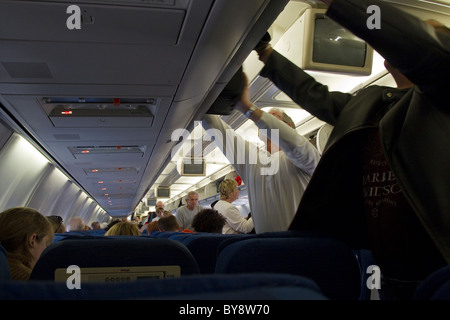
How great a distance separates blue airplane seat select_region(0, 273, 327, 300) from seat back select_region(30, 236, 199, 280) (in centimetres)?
103

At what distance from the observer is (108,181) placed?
10.3m

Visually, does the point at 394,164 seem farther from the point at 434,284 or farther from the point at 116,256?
the point at 116,256

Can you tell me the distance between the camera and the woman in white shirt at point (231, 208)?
4.56m

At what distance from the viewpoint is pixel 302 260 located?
138 centimetres

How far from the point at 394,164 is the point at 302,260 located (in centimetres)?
46

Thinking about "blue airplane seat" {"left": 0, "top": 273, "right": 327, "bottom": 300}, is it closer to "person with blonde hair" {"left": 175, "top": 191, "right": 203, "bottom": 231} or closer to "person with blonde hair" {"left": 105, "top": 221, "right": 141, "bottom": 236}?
"person with blonde hair" {"left": 105, "top": 221, "right": 141, "bottom": 236}

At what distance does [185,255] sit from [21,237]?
137 centimetres

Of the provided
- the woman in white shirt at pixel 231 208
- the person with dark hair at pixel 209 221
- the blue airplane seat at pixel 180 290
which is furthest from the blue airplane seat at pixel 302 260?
the woman in white shirt at pixel 231 208

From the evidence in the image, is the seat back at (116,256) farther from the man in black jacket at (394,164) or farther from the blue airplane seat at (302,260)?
the man in black jacket at (394,164)

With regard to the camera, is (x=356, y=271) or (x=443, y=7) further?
(x=443, y=7)

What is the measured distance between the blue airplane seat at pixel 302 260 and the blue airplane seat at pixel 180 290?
31.8 inches

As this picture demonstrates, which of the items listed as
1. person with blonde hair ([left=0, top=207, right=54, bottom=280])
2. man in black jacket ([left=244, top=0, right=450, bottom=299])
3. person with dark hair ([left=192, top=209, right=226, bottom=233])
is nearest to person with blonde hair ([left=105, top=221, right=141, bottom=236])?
person with dark hair ([left=192, top=209, right=226, bottom=233])

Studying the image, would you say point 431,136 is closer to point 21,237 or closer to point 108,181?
point 21,237

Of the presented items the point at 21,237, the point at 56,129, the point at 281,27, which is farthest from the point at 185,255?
the point at 56,129
